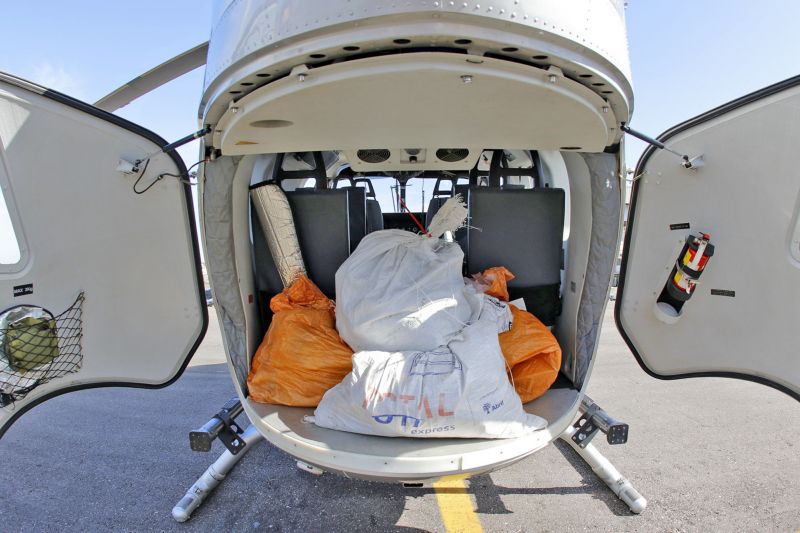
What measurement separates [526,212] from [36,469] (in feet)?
11.2

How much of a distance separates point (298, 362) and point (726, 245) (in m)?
2.18

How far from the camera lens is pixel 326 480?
7.80ft

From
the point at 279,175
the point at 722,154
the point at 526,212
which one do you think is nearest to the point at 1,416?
→ the point at 279,175

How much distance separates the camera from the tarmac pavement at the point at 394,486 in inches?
80.0

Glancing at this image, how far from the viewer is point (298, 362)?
6.39 ft

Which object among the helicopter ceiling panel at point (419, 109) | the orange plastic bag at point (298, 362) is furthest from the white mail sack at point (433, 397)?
the helicopter ceiling panel at point (419, 109)

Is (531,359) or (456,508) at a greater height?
(531,359)

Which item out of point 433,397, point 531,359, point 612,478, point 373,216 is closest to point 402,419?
point 433,397

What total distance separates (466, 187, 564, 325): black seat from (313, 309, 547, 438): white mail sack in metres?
0.91

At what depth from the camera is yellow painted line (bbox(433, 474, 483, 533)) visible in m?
1.99

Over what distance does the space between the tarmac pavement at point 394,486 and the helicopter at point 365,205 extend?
9.9 inches

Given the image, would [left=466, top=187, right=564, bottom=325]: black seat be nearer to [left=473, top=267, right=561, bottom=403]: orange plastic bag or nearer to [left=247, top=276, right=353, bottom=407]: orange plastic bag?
[left=473, top=267, right=561, bottom=403]: orange plastic bag

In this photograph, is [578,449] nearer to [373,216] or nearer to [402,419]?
[402,419]

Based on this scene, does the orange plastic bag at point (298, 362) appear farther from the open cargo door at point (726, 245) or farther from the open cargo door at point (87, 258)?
the open cargo door at point (726, 245)
